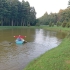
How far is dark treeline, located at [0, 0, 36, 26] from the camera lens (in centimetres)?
7482

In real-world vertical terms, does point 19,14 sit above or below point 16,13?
below

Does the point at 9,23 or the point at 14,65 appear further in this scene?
the point at 9,23

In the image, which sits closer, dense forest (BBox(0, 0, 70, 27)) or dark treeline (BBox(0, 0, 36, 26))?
dense forest (BBox(0, 0, 70, 27))

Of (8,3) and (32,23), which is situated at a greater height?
(8,3)

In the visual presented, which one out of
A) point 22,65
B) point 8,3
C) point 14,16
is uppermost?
point 8,3

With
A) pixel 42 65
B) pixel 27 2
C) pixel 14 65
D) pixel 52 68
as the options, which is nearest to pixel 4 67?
pixel 14 65

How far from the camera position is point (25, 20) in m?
89.4

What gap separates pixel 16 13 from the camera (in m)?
81.1

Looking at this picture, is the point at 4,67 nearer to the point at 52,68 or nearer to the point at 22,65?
the point at 22,65

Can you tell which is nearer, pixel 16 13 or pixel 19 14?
pixel 16 13

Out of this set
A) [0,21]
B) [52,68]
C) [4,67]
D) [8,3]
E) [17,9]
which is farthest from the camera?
[17,9]

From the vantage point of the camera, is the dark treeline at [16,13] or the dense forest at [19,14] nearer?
the dense forest at [19,14]

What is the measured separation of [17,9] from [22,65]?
233 feet

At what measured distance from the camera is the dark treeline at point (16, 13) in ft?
245
